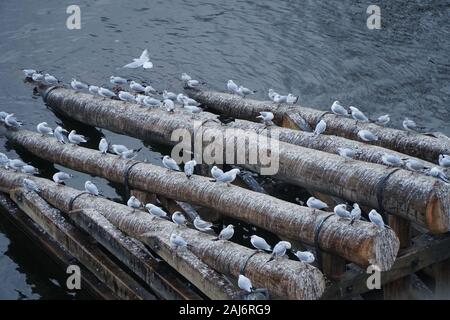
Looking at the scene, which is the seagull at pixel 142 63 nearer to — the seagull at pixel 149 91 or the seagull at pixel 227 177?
the seagull at pixel 149 91

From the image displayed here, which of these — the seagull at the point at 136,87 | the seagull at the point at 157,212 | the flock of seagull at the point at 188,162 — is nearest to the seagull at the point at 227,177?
the flock of seagull at the point at 188,162

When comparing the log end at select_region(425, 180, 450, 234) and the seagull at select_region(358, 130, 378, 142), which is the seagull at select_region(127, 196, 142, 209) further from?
the log end at select_region(425, 180, 450, 234)

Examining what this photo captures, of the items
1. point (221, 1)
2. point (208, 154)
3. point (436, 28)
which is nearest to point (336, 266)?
point (208, 154)

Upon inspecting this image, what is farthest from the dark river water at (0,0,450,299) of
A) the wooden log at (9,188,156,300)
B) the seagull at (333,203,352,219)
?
the seagull at (333,203,352,219)

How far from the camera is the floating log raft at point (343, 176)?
15328 millimetres

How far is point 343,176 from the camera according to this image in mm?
16672

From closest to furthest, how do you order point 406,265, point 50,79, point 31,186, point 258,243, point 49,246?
point 258,243 → point 406,265 → point 49,246 → point 31,186 → point 50,79

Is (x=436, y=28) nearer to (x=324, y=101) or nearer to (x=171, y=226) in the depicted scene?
(x=324, y=101)

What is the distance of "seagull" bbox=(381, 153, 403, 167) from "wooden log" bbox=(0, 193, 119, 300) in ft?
20.0

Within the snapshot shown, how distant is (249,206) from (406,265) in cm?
324

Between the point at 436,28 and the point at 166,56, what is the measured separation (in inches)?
388

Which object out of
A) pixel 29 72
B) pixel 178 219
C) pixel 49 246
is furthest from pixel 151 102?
pixel 178 219

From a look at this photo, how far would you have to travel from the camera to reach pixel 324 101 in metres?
25.9

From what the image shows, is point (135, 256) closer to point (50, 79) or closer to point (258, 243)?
point (258, 243)
